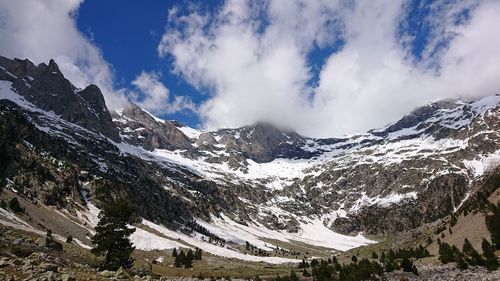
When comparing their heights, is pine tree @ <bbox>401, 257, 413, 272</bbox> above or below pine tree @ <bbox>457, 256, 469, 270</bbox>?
below

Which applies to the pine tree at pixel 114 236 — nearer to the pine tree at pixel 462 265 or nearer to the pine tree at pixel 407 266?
the pine tree at pixel 407 266

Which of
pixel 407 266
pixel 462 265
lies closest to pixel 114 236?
pixel 407 266

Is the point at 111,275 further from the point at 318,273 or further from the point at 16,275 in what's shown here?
the point at 318,273

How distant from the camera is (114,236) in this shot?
47031 mm

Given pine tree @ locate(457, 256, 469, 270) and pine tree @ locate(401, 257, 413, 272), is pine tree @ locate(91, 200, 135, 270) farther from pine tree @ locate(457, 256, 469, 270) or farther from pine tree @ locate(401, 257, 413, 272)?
pine tree @ locate(457, 256, 469, 270)

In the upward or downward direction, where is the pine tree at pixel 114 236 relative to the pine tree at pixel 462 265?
downward

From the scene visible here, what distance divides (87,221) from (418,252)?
5292 inches

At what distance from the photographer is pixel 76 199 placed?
7293 inches

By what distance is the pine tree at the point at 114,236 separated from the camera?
4644 centimetres

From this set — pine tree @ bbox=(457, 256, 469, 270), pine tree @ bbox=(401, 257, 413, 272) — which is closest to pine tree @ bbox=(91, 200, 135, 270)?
pine tree @ bbox=(401, 257, 413, 272)

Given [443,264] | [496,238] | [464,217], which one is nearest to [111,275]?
[443,264]

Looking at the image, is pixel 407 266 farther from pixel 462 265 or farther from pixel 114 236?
pixel 114 236

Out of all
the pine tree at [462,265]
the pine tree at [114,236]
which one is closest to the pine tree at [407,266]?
the pine tree at [462,265]

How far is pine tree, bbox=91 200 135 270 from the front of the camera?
46438 millimetres
